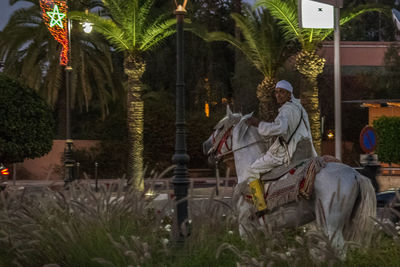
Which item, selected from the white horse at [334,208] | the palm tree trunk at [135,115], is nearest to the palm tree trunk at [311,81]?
the palm tree trunk at [135,115]

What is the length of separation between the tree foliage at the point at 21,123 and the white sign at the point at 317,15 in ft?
39.6

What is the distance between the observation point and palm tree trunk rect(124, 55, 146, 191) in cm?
2736

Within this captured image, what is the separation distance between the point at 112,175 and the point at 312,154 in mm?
31576

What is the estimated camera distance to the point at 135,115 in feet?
93.2

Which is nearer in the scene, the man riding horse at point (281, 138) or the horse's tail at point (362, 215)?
the horse's tail at point (362, 215)

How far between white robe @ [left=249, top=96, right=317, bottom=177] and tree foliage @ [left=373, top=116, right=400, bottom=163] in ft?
59.7

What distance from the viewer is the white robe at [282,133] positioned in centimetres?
852

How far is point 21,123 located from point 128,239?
17.4 meters

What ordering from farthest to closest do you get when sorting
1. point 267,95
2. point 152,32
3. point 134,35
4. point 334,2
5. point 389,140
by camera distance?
point 267,95, point 152,32, point 134,35, point 389,140, point 334,2

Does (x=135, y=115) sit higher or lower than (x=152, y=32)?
lower

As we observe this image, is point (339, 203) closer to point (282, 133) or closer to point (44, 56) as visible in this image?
point (282, 133)

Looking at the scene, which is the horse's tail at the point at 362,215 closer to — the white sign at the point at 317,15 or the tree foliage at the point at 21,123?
the white sign at the point at 317,15

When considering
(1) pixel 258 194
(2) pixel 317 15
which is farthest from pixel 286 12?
(1) pixel 258 194

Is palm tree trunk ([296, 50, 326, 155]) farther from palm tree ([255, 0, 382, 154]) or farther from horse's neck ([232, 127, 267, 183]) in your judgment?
horse's neck ([232, 127, 267, 183])
